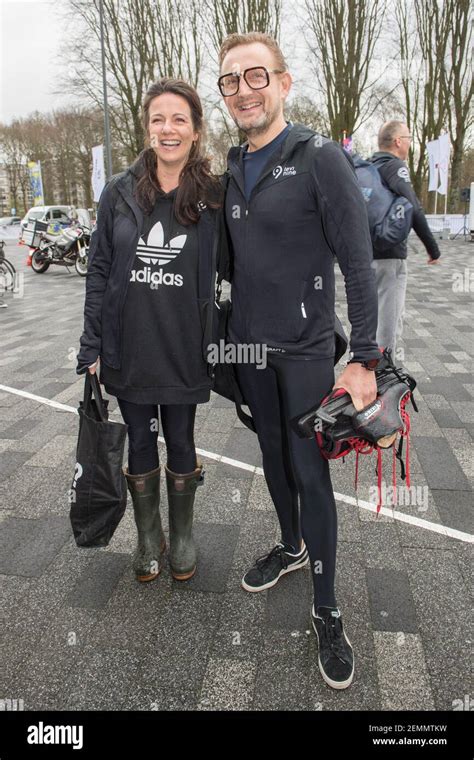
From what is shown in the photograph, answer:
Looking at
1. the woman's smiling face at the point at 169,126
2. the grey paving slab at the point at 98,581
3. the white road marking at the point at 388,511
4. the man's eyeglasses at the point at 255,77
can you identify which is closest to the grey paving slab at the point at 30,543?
the grey paving slab at the point at 98,581

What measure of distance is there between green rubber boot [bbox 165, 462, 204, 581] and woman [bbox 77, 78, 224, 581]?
8.5 inches

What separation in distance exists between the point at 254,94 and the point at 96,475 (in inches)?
59.5

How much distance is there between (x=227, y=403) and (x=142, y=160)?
2.79 metres

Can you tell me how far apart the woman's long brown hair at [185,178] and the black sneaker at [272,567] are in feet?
4.76

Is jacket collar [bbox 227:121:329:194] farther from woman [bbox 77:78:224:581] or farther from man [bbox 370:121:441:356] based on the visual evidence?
man [bbox 370:121:441:356]

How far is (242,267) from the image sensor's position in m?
1.96

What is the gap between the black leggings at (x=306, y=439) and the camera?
193 cm

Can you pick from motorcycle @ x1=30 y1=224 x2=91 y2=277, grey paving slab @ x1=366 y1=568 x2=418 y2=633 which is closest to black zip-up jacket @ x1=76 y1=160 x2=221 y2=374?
grey paving slab @ x1=366 y1=568 x2=418 y2=633

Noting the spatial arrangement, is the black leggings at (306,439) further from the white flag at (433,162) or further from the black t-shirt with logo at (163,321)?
the white flag at (433,162)

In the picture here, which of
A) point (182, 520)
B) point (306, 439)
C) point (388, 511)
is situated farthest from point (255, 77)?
point (388, 511)

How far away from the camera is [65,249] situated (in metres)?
14.4

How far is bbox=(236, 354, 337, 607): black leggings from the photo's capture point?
1930mm
